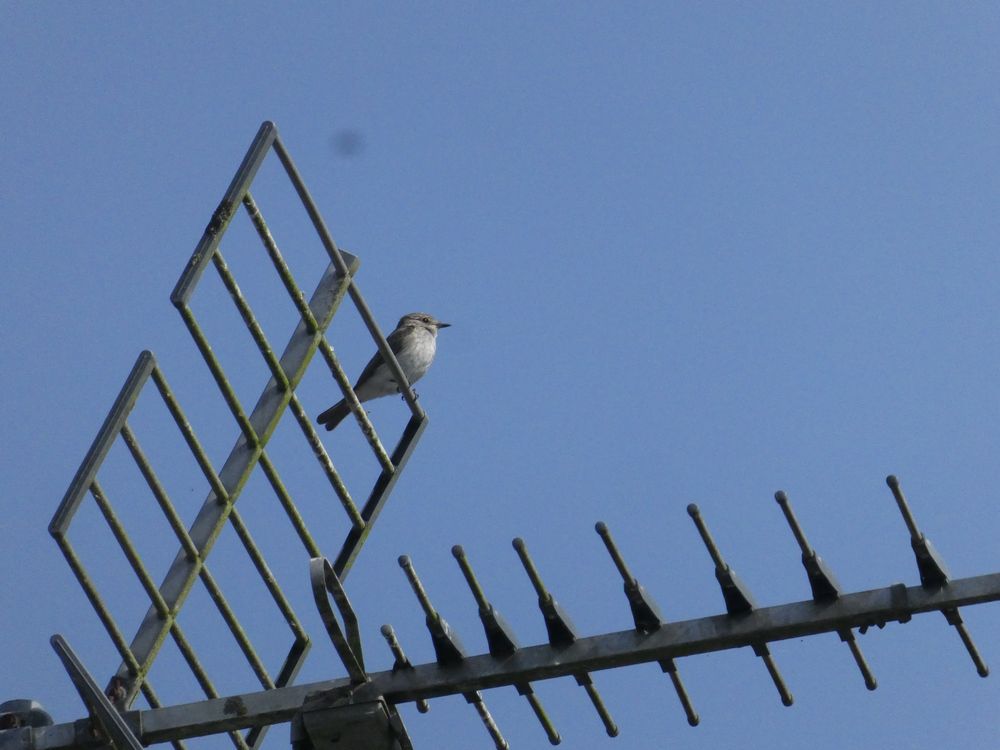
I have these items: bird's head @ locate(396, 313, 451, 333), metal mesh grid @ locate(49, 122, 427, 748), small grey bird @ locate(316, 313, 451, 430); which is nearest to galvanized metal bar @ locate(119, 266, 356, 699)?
metal mesh grid @ locate(49, 122, 427, 748)

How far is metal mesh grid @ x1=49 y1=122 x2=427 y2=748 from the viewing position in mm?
5320

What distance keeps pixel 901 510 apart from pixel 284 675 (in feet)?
8.09

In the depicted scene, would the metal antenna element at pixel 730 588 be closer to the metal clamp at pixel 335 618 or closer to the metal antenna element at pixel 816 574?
the metal antenna element at pixel 816 574

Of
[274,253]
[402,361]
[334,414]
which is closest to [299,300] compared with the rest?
[274,253]

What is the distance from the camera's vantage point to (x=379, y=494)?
6121 millimetres

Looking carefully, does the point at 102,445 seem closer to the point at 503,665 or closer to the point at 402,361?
the point at 503,665

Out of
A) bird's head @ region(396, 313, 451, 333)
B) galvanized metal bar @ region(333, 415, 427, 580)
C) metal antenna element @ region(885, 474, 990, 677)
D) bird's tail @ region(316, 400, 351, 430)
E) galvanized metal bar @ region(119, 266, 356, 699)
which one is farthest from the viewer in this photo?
bird's head @ region(396, 313, 451, 333)

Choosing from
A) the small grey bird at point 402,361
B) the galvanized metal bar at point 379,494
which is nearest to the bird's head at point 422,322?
the small grey bird at point 402,361

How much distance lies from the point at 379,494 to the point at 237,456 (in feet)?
2.09

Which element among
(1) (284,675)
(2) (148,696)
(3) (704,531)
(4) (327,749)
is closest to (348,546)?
(1) (284,675)

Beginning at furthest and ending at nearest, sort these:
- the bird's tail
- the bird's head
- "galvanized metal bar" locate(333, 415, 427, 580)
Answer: the bird's head < the bird's tail < "galvanized metal bar" locate(333, 415, 427, 580)

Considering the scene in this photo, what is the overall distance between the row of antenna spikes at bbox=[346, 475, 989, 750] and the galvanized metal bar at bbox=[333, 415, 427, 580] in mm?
1180

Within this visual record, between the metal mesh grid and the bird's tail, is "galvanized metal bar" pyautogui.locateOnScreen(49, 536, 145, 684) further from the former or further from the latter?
the bird's tail

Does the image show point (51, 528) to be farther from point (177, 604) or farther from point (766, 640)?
point (766, 640)
